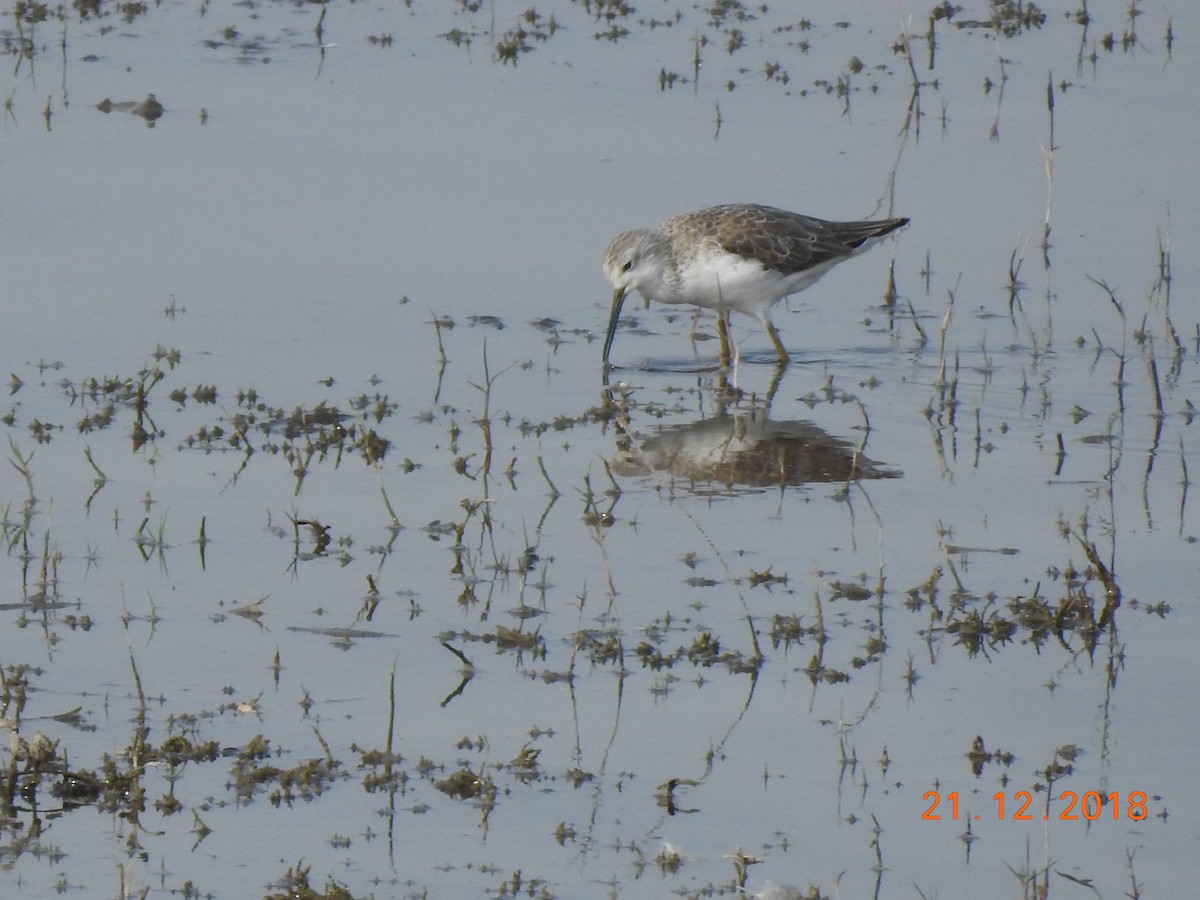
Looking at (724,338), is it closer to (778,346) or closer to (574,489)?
(778,346)

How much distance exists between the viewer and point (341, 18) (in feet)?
66.8

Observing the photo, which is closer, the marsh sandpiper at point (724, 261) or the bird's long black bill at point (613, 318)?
the bird's long black bill at point (613, 318)

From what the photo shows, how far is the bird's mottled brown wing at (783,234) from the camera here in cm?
1264

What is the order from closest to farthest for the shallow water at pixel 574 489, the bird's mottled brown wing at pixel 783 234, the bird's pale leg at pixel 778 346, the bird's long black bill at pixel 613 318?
1. the shallow water at pixel 574 489
2. the bird's long black bill at pixel 613 318
3. the bird's pale leg at pixel 778 346
4. the bird's mottled brown wing at pixel 783 234

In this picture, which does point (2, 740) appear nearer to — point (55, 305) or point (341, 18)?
point (55, 305)

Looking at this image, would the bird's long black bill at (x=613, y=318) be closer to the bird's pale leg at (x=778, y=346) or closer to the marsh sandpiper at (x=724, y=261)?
the marsh sandpiper at (x=724, y=261)

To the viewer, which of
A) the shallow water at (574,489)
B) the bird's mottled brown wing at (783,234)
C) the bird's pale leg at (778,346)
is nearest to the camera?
the shallow water at (574,489)

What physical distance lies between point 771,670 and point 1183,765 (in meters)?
1.55

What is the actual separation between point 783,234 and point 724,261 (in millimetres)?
457

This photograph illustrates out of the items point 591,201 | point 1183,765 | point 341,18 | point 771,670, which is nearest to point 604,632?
point 771,670
